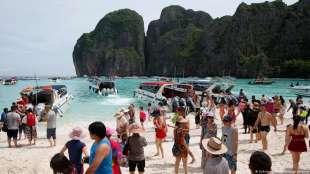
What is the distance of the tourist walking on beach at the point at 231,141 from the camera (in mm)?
7000

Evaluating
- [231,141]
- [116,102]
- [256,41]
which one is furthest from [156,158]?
[256,41]

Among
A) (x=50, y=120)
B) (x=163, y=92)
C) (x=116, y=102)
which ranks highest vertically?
(x=50, y=120)

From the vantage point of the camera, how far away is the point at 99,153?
4.20 meters

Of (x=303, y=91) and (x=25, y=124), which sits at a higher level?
(x=25, y=124)

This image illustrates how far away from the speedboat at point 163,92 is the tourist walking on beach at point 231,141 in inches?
838

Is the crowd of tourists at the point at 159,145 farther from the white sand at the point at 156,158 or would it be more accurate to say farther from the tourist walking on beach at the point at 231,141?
the white sand at the point at 156,158

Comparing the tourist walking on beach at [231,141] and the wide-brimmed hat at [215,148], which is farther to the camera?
the tourist walking on beach at [231,141]

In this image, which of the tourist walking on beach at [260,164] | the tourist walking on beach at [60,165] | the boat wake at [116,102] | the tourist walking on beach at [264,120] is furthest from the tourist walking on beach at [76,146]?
the boat wake at [116,102]

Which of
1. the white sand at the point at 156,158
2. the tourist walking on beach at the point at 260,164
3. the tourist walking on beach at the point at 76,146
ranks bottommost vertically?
the white sand at the point at 156,158

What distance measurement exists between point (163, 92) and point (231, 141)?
24.8 metres

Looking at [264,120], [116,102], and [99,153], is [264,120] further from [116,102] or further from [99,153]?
[116,102]

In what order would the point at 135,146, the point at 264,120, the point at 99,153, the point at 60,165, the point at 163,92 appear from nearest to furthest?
the point at 60,165, the point at 99,153, the point at 135,146, the point at 264,120, the point at 163,92

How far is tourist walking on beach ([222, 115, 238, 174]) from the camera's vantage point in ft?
23.0

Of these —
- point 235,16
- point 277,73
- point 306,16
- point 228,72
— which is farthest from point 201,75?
point 306,16
